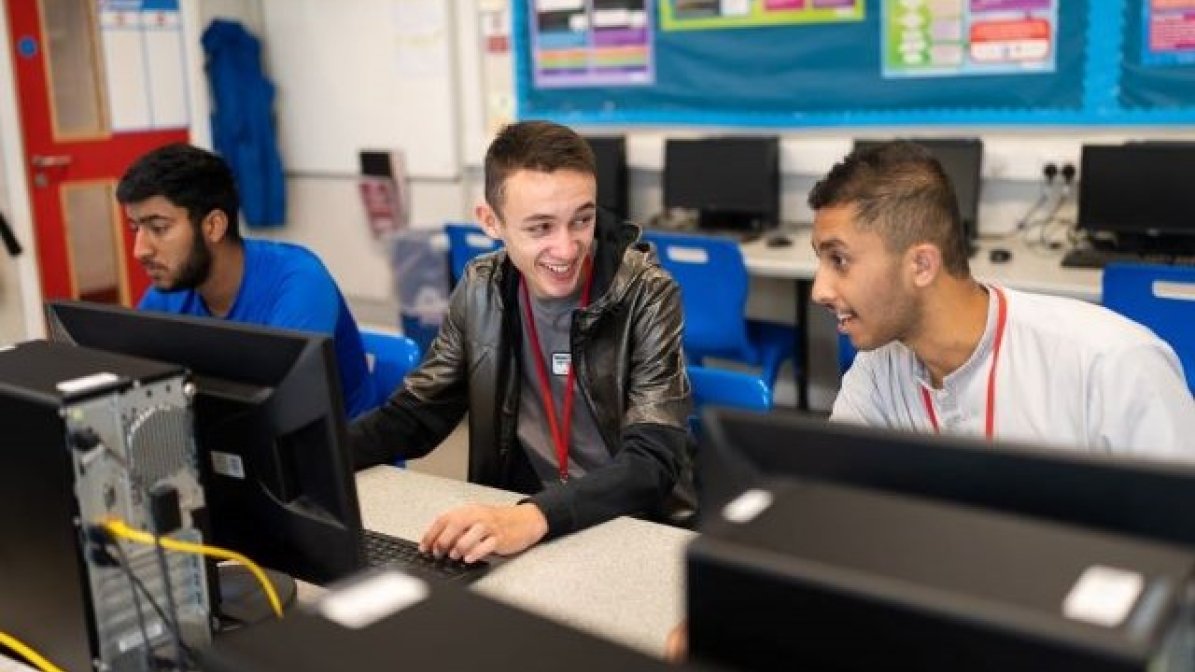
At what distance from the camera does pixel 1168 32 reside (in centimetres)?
364

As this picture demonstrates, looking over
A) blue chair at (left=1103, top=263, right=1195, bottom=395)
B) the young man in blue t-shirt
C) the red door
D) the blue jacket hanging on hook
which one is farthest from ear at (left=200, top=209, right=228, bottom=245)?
the blue jacket hanging on hook

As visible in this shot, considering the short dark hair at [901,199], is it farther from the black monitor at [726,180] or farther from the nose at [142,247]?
the black monitor at [726,180]

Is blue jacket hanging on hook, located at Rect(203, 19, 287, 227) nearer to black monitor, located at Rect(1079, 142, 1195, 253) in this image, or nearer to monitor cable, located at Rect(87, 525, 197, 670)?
black monitor, located at Rect(1079, 142, 1195, 253)

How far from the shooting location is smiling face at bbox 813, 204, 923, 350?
1.67m

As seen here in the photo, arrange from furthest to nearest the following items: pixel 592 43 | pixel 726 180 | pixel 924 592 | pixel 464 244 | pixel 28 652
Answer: pixel 592 43 < pixel 726 180 < pixel 464 244 < pixel 28 652 < pixel 924 592

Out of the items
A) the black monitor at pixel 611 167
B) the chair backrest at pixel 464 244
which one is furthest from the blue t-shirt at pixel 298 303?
the black monitor at pixel 611 167

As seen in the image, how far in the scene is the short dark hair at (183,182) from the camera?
227 cm

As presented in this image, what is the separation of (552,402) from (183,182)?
0.88 meters

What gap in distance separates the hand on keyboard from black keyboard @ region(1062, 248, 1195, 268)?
246 cm

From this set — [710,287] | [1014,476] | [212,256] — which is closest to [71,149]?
[710,287]

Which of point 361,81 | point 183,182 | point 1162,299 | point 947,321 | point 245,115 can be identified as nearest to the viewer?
point 947,321

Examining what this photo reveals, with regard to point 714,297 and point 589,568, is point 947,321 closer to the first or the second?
point 589,568

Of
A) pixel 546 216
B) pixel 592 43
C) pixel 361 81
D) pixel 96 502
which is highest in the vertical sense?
pixel 592 43

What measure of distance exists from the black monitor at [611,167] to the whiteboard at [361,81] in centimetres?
91
